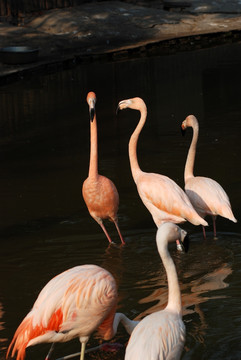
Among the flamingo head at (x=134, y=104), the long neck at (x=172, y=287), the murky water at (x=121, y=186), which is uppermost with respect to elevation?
the flamingo head at (x=134, y=104)

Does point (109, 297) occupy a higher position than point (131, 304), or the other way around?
point (109, 297)

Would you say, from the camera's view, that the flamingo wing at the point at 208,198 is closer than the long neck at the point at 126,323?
No

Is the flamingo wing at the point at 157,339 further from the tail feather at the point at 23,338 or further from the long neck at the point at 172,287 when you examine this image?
the tail feather at the point at 23,338

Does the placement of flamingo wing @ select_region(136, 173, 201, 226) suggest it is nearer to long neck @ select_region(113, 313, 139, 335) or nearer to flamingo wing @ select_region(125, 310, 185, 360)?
long neck @ select_region(113, 313, 139, 335)

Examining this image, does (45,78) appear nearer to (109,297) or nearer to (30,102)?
(30,102)

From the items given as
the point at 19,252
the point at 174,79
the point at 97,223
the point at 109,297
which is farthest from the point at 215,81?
the point at 109,297

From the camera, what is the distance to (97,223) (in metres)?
6.65

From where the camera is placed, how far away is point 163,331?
3668 millimetres

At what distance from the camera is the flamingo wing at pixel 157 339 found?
3522 millimetres

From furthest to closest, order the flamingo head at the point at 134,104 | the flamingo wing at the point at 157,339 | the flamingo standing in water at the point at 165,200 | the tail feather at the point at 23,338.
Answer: the flamingo head at the point at 134,104, the flamingo standing in water at the point at 165,200, the tail feather at the point at 23,338, the flamingo wing at the point at 157,339

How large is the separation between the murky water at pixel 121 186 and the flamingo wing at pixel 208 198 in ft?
1.00

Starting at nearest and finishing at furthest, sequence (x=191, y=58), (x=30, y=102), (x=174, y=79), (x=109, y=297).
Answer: (x=109, y=297) → (x=30, y=102) → (x=174, y=79) → (x=191, y=58)

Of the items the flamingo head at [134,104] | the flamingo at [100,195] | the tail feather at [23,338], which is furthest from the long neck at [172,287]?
the flamingo head at [134,104]

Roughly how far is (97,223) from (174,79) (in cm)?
678
